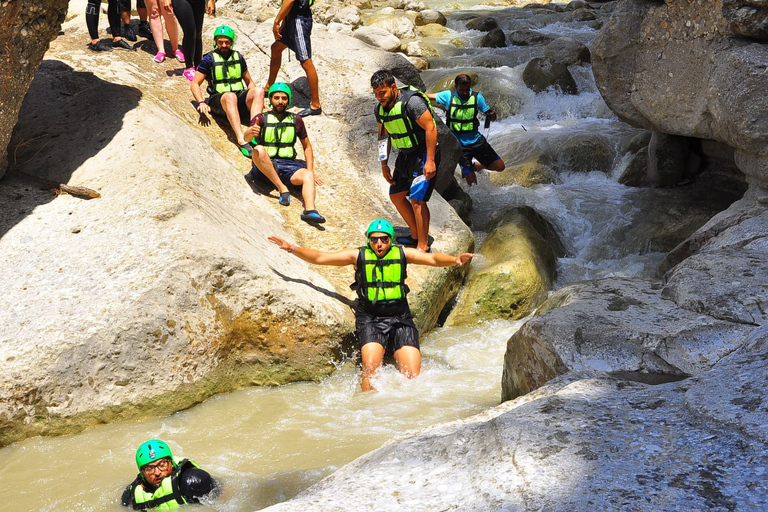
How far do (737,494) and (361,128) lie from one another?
7.10 metres

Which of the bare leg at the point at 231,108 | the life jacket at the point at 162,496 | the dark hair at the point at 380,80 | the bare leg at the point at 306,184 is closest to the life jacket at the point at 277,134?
the bare leg at the point at 306,184

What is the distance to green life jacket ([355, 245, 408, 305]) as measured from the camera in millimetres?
5992

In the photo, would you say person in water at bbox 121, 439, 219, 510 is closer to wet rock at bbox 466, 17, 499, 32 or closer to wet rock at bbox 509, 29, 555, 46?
wet rock at bbox 509, 29, 555, 46

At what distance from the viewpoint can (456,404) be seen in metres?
5.36

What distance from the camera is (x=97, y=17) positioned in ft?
28.0

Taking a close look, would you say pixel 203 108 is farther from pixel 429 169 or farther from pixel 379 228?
pixel 379 228

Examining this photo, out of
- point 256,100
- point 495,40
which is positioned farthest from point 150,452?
point 495,40

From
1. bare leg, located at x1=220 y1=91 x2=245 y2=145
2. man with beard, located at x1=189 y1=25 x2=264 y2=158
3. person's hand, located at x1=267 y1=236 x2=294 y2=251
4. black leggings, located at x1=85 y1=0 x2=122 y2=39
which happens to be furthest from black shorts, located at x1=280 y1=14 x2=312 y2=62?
person's hand, located at x1=267 y1=236 x2=294 y2=251

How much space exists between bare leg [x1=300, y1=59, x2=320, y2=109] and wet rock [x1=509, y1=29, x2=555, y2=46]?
9.24m

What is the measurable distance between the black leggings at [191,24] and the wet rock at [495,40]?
380 inches

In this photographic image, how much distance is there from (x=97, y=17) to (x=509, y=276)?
5.78m

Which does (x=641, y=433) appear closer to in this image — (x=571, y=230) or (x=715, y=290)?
(x=715, y=290)

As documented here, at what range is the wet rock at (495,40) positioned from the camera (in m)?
16.8

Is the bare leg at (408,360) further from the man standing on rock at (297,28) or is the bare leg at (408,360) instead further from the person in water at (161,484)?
the man standing on rock at (297,28)
